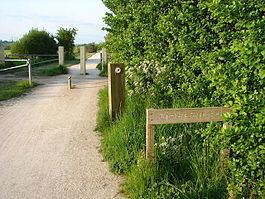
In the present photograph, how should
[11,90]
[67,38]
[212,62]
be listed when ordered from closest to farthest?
[212,62] < [11,90] < [67,38]

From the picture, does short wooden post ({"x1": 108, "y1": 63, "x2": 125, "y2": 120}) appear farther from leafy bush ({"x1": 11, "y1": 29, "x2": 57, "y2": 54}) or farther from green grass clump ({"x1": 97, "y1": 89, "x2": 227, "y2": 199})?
leafy bush ({"x1": 11, "y1": 29, "x2": 57, "y2": 54})

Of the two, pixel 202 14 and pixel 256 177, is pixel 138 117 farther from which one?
pixel 256 177

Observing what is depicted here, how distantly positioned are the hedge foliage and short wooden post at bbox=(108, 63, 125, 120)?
0.94ft

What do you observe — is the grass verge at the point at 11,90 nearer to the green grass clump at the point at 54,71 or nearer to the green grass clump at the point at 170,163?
the green grass clump at the point at 54,71

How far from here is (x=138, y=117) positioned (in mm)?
6188

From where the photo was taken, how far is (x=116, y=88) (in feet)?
22.6

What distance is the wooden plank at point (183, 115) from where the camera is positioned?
14.2 feet

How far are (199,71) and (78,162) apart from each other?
7.45 ft

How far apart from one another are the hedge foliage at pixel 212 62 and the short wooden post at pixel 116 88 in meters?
0.29

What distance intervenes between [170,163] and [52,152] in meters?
2.25

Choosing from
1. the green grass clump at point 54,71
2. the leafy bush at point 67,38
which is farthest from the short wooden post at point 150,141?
the leafy bush at point 67,38

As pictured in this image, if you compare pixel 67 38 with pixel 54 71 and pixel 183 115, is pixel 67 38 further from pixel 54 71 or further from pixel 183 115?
pixel 183 115

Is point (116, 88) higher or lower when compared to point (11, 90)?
higher

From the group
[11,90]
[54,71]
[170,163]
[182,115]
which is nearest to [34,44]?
[54,71]
